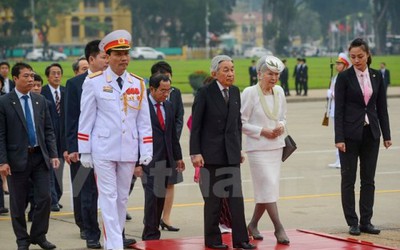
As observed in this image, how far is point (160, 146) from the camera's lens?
1069 cm

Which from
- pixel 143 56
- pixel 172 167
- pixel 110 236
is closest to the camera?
pixel 110 236

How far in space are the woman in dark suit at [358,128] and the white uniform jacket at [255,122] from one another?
44.3 inches

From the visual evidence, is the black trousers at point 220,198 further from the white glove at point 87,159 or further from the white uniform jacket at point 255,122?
the white glove at point 87,159

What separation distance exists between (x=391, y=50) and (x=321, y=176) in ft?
378

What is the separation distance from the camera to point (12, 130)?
1019cm

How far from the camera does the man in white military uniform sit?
920 centimetres

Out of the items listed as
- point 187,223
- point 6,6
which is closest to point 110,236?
point 187,223

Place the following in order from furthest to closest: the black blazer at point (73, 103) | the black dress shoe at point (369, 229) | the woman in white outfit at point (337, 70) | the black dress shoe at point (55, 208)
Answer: the woman in white outfit at point (337, 70)
the black dress shoe at point (55, 208)
the black dress shoe at point (369, 229)
the black blazer at point (73, 103)

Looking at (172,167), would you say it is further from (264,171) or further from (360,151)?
(360,151)

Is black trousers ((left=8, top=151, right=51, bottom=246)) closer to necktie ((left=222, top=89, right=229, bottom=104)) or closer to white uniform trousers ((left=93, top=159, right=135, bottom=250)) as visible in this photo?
white uniform trousers ((left=93, top=159, right=135, bottom=250))

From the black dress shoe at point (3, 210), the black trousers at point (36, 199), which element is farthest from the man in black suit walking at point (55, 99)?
the black trousers at point (36, 199)

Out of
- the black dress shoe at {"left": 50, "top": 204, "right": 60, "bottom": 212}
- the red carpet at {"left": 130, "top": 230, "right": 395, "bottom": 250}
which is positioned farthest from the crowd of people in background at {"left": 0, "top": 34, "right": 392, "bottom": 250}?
the black dress shoe at {"left": 50, "top": 204, "right": 60, "bottom": 212}

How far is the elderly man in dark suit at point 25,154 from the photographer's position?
10.1 m

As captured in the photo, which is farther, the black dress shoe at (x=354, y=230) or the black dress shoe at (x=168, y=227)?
the black dress shoe at (x=168, y=227)
